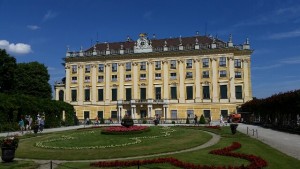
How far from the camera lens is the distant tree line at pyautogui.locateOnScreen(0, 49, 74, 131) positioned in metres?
41.9

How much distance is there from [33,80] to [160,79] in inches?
1106

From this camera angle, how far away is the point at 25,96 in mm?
45781

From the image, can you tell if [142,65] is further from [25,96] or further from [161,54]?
[25,96]

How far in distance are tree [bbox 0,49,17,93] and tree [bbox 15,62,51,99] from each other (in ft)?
28.8

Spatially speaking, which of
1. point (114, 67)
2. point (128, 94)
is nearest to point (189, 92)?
point (128, 94)

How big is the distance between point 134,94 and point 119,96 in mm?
3761

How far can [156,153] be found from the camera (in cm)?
1942

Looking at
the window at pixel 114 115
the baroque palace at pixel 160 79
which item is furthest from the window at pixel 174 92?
the window at pixel 114 115

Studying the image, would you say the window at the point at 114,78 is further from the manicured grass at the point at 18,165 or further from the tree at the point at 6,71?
the manicured grass at the point at 18,165

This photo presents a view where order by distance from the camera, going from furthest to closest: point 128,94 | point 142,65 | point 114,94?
point 114,94
point 128,94
point 142,65

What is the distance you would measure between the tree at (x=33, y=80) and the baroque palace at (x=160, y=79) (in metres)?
7.33

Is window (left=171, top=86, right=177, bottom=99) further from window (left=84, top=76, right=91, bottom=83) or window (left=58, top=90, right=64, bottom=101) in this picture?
window (left=58, top=90, right=64, bottom=101)

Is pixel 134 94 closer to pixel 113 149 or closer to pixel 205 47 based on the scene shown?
pixel 205 47

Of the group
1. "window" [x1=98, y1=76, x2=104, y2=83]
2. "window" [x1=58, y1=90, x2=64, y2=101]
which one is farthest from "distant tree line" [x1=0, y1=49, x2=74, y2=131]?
"window" [x1=98, y1=76, x2=104, y2=83]
